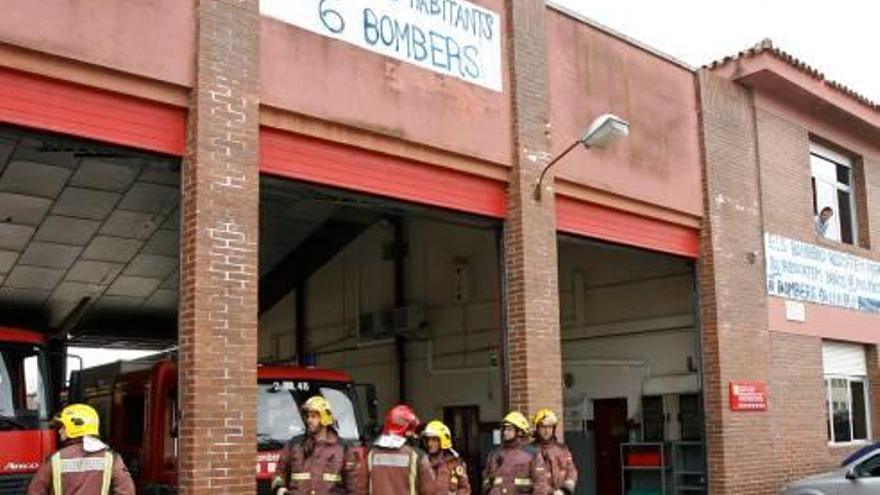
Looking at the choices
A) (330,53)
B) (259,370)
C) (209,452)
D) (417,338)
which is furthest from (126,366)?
(417,338)

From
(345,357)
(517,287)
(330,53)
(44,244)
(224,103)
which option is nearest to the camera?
(224,103)

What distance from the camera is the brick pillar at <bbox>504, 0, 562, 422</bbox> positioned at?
38.5ft

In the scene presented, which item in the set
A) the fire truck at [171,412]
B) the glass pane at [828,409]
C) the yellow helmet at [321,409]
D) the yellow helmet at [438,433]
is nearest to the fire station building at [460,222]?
the glass pane at [828,409]

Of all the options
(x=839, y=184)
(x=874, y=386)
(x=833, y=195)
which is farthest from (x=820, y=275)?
(x=874, y=386)

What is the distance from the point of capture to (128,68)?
855 centimetres

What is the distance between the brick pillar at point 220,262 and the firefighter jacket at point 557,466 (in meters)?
2.71

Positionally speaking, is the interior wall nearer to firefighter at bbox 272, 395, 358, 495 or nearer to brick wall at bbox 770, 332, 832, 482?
brick wall at bbox 770, 332, 832, 482

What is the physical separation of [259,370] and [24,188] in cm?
451

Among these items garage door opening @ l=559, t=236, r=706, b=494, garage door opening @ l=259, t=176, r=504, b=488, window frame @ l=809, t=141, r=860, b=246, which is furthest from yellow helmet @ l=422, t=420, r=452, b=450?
window frame @ l=809, t=141, r=860, b=246

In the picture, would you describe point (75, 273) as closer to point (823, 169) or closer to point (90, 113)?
point (90, 113)

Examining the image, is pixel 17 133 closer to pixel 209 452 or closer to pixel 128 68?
pixel 128 68

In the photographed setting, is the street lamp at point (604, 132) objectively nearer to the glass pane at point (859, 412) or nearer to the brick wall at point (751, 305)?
the brick wall at point (751, 305)

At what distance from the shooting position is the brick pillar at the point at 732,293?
14.6 m

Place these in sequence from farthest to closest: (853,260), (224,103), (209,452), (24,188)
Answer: (853,260) < (24,188) < (224,103) < (209,452)
